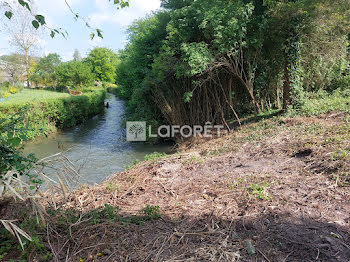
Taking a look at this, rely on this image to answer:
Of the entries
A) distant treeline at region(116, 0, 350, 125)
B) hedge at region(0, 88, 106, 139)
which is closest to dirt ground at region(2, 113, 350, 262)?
distant treeline at region(116, 0, 350, 125)

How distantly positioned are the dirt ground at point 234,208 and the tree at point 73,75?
2407cm

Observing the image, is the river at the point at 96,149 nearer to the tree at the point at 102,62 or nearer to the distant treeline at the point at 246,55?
the distant treeline at the point at 246,55

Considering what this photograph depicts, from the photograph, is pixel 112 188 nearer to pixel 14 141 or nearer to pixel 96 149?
pixel 14 141

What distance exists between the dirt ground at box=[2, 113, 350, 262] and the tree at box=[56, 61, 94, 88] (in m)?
24.1

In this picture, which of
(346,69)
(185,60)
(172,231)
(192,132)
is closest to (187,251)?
(172,231)

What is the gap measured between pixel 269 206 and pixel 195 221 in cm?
93

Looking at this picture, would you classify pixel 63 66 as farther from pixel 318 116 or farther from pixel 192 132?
pixel 318 116

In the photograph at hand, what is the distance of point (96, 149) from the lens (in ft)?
32.6

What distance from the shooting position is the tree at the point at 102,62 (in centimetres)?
4078

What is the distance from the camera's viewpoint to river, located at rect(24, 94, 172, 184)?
25.1 ft

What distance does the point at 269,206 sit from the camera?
320 cm

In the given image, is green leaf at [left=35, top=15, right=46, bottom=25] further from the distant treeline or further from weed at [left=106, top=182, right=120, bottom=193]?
the distant treeline

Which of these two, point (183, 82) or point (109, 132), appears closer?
point (183, 82)

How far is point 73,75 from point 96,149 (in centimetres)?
1942
